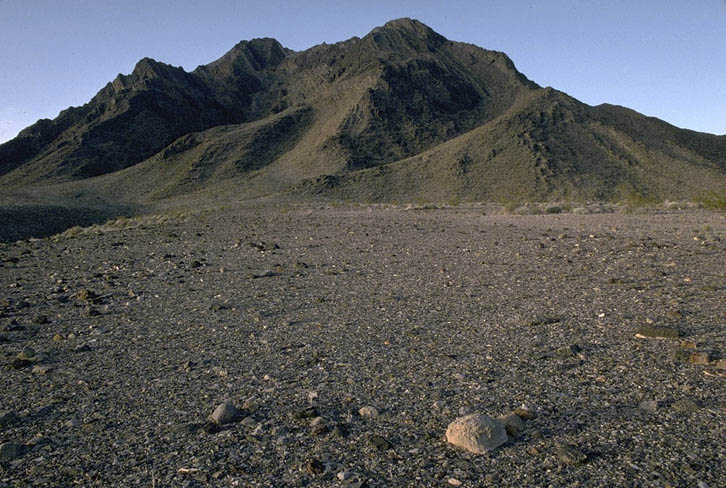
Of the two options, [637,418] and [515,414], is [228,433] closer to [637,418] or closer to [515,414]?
[515,414]

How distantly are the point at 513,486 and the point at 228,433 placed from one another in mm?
1848

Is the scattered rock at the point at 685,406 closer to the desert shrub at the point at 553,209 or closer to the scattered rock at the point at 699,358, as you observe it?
the scattered rock at the point at 699,358

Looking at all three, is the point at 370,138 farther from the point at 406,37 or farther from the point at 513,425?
the point at 513,425

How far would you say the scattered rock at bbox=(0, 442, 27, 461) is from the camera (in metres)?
3.30

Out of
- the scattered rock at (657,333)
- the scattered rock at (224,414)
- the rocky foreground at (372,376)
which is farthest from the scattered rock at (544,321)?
the scattered rock at (224,414)

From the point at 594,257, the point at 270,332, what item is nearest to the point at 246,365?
the point at 270,332

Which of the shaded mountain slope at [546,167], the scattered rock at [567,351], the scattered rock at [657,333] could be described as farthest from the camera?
the shaded mountain slope at [546,167]

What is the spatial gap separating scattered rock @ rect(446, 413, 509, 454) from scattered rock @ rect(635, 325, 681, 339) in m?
2.77

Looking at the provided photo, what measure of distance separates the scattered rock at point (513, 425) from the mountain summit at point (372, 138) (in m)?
42.7

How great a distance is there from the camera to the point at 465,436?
128 inches

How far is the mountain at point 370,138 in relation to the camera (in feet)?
162

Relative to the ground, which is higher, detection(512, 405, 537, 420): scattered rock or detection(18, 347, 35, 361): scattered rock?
detection(512, 405, 537, 420): scattered rock

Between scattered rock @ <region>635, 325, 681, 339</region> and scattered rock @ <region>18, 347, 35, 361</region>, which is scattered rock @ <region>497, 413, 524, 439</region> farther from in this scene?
scattered rock @ <region>18, 347, 35, 361</region>

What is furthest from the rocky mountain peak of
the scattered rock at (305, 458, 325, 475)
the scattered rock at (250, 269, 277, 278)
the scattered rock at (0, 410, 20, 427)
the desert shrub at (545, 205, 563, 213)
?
the scattered rock at (305, 458, 325, 475)
